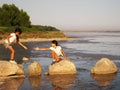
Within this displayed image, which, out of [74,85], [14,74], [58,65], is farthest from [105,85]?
[14,74]

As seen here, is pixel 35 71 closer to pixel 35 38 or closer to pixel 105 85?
pixel 105 85

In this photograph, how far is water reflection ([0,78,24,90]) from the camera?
49.9 ft

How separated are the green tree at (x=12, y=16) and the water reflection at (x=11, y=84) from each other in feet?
258

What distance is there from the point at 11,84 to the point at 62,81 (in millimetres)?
2845

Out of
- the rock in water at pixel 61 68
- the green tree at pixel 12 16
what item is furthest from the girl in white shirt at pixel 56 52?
the green tree at pixel 12 16

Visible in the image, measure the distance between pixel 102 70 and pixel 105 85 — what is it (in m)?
3.70

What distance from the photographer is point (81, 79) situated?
17625 millimetres

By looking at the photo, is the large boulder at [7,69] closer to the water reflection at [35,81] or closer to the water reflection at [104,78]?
the water reflection at [35,81]

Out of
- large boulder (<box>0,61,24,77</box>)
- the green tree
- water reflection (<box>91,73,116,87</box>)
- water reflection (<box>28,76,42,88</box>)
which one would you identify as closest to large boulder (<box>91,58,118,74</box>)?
water reflection (<box>91,73,116,87</box>)

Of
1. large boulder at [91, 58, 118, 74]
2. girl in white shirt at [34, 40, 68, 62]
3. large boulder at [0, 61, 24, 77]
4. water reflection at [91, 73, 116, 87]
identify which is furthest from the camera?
large boulder at [91, 58, 118, 74]

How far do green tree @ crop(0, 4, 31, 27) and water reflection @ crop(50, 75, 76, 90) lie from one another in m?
78.1

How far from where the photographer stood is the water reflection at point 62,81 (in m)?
15.6

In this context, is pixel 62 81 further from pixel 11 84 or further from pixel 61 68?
pixel 11 84

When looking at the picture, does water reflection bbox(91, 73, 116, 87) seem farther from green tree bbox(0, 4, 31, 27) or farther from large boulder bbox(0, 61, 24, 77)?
green tree bbox(0, 4, 31, 27)
